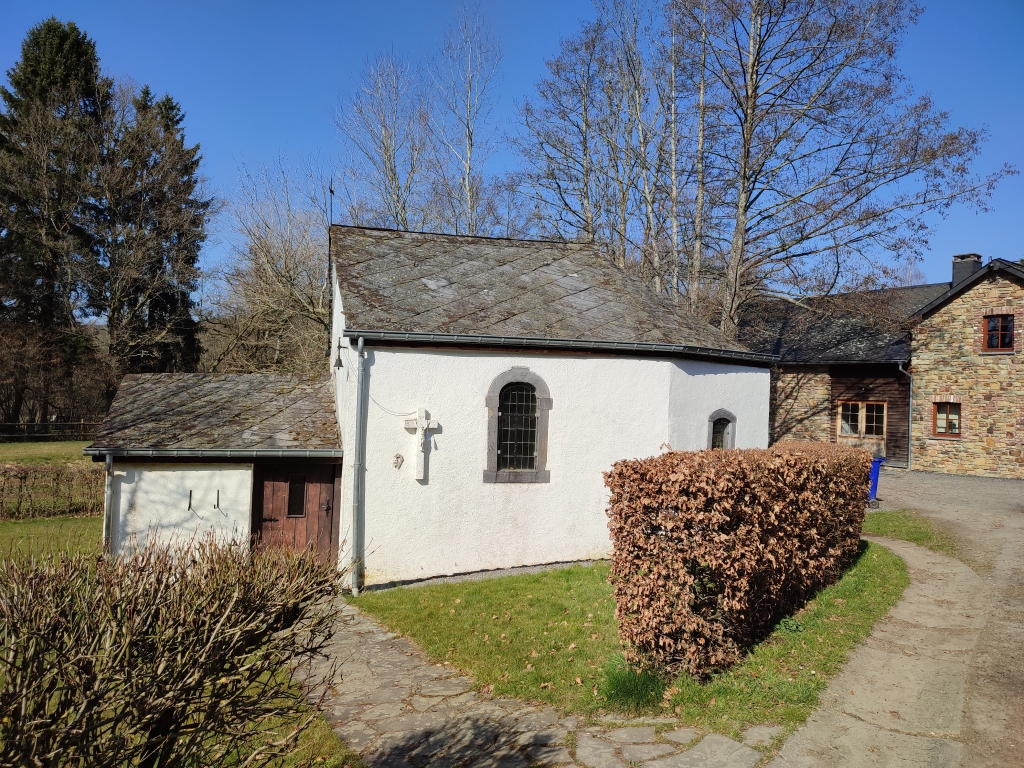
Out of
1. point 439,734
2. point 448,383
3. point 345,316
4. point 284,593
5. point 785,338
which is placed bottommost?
point 439,734

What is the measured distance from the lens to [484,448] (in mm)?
10938

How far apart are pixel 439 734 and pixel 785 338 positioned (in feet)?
90.1

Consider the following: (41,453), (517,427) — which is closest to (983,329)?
(517,427)

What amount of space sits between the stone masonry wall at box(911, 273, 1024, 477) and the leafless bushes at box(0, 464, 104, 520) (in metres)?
26.9

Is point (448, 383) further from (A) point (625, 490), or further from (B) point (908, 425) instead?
(B) point (908, 425)

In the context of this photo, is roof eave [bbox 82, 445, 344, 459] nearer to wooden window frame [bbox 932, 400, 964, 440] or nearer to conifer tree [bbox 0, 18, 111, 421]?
wooden window frame [bbox 932, 400, 964, 440]

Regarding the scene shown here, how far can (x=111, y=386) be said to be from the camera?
101 feet

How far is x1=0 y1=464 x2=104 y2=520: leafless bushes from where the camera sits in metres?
17.2

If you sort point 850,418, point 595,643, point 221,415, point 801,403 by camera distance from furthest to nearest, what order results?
point 801,403 → point 850,418 → point 221,415 → point 595,643

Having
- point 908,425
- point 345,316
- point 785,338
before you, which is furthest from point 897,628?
point 785,338

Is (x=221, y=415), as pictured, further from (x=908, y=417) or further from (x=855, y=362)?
(x=908, y=417)

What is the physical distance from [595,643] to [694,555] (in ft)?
6.95

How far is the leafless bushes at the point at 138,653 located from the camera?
8.82 feet

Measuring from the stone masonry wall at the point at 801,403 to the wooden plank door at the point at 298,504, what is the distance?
22220mm
